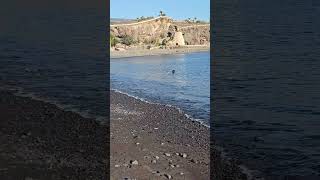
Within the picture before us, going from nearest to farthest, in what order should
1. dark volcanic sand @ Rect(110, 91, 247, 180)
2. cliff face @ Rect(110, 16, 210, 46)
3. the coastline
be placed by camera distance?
dark volcanic sand @ Rect(110, 91, 247, 180) → the coastline → cliff face @ Rect(110, 16, 210, 46)

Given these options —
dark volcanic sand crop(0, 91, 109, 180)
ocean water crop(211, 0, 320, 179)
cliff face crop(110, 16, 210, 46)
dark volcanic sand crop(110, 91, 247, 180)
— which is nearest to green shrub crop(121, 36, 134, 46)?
cliff face crop(110, 16, 210, 46)

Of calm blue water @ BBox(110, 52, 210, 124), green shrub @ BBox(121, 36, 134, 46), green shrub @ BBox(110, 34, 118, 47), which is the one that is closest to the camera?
calm blue water @ BBox(110, 52, 210, 124)

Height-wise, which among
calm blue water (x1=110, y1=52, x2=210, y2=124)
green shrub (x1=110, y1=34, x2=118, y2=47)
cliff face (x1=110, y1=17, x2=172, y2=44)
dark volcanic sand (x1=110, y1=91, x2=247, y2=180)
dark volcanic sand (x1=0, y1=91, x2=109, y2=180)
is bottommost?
calm blue water (x1=110, y1=52, x2=210, y2=124)

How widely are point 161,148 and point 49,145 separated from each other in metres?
3.42

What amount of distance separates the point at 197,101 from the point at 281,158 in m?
14.4

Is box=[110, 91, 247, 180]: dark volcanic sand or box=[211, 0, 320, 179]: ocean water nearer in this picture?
box=[110, 91, 247, 180]: dark volcanic sand

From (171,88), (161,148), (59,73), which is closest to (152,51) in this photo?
(59,73)

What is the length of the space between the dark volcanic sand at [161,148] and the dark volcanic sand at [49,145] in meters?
0.52

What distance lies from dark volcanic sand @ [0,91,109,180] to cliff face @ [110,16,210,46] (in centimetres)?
8819

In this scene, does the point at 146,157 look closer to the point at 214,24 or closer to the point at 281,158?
the point at 281,158

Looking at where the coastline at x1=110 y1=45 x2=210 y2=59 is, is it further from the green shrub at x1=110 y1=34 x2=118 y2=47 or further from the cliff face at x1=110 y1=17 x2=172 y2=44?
the cliff face at x1=110 y1=17 x2=172 y2=44

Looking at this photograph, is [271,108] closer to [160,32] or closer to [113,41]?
[113,41]

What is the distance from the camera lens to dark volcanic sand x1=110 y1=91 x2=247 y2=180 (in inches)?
627

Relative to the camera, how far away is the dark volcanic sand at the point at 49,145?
15250 mm
